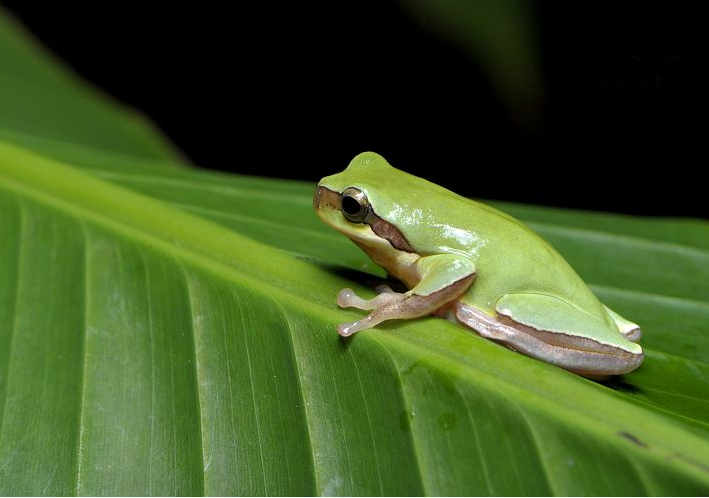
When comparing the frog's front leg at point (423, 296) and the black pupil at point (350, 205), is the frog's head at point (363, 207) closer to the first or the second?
the black pupil at point (350, 205)

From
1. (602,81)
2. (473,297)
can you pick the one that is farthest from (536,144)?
(473,297)

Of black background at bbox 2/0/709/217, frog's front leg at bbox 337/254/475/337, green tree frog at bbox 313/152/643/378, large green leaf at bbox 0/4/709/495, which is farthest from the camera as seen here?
black background at bbox 2/0/709/217

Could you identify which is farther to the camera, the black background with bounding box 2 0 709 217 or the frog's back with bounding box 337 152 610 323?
the black background with bounding box 2 0 709 217

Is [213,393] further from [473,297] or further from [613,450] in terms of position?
[613,450]

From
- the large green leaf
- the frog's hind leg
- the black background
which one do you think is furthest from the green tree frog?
the black background

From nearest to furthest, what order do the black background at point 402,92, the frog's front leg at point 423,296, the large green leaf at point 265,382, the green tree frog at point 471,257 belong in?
the large green leaf at point 265,382 < the frog's front leg at point 423,296 < the green tree frog at point 471,257 < the black background at point 402,92

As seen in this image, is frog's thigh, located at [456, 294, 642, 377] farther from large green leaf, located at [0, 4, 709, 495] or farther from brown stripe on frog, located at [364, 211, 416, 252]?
brown stripe on frog, located at [364, 211, 416, 252]

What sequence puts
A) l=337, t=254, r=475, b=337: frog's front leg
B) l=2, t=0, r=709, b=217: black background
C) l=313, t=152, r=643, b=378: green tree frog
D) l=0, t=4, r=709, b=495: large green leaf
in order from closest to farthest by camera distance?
l=0, t=4, r=709, b=495: large green leaf < l=337, t=254, r=475, b=337: frog's front leg < l=313, t=152, r=643, b=378: green tree frog < l=2, t=0, r=709, b=217: black background

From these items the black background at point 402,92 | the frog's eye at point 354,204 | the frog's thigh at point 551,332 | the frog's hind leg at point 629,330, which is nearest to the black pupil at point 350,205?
the frog's eye at point 354,204
